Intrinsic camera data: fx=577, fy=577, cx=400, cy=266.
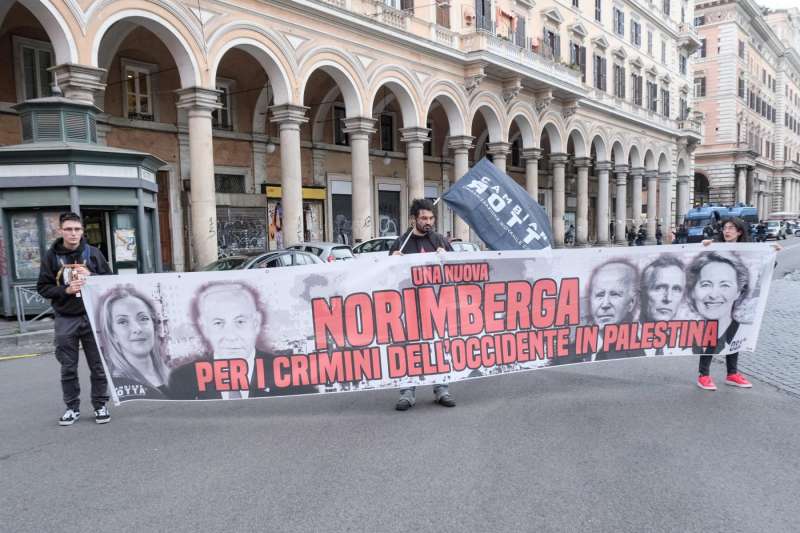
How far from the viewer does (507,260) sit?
604 cm

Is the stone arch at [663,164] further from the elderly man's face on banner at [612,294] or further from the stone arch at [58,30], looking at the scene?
the elderly man's face on banner at [612,294]

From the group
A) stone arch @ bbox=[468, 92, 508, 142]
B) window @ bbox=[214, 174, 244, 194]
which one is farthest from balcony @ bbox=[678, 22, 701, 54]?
window @ bbox=[214, 174, 244, 194]

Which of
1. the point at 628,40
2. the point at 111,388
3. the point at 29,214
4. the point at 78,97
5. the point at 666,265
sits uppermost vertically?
the point at 628,40

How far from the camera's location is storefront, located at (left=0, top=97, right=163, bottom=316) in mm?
11617

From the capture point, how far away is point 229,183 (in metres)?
23.0

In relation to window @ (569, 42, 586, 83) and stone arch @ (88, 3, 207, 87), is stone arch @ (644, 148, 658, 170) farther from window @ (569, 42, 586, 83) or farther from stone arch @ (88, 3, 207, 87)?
stone arch @ (88, 3, 207, 87)

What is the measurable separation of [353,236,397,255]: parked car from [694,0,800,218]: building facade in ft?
196

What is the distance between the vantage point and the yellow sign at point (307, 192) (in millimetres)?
24062

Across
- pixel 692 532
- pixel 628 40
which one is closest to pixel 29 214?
pixel 692 532

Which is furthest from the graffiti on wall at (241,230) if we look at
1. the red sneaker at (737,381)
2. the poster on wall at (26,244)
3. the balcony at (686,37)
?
the balcony at (686,37)

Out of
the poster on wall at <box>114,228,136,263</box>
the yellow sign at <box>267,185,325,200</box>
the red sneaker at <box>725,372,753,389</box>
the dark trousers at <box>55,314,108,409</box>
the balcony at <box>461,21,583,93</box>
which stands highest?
the balcony at <box>461,21,583,93</box>

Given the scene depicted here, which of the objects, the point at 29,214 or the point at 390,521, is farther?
the point at 29,214

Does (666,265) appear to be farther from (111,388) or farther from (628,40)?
(628,40)

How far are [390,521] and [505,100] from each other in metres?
27.1
